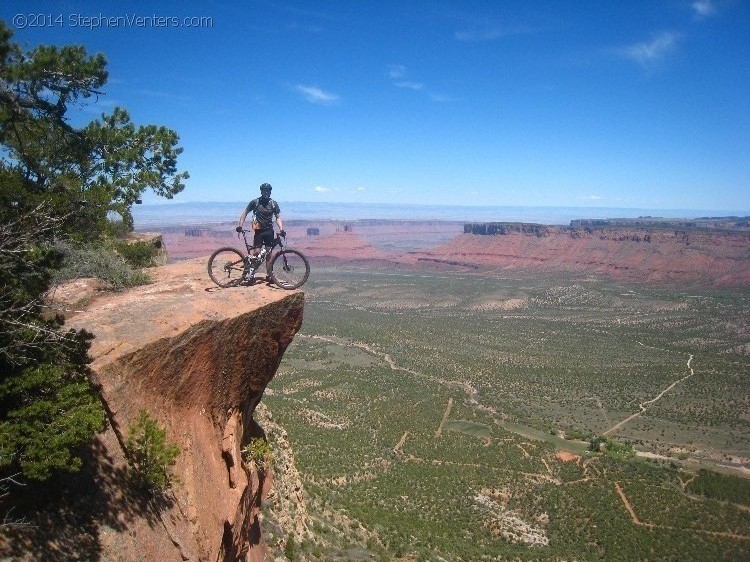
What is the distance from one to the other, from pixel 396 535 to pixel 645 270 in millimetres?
133396

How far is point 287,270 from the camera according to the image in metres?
12.7

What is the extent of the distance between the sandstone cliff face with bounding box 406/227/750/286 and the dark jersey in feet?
452

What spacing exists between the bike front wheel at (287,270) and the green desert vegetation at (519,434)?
867 cm

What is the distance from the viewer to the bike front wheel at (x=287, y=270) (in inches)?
489

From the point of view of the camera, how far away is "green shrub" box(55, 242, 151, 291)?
39.2ft

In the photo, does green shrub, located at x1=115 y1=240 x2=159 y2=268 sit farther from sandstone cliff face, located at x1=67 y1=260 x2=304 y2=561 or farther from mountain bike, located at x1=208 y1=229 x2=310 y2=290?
mountain bike, located at x1=208 y1=229 x2=310 y2=290

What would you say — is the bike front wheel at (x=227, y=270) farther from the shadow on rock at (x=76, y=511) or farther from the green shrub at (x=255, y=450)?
the shadow on rock at (x=76, y=511)

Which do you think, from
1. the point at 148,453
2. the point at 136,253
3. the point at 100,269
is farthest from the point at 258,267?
the point at 136,253

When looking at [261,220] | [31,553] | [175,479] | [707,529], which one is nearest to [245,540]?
[175,479]

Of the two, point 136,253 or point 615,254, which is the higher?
point 136,253

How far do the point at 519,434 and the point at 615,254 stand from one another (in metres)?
124

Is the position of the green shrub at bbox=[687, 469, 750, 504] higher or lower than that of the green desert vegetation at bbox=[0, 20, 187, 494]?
lower

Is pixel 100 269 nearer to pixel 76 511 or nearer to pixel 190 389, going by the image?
pixel 190 389

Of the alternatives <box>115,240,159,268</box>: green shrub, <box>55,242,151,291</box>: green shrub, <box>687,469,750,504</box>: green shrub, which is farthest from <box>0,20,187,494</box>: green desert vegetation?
<box>687,469,750,504</box>: green shrub
